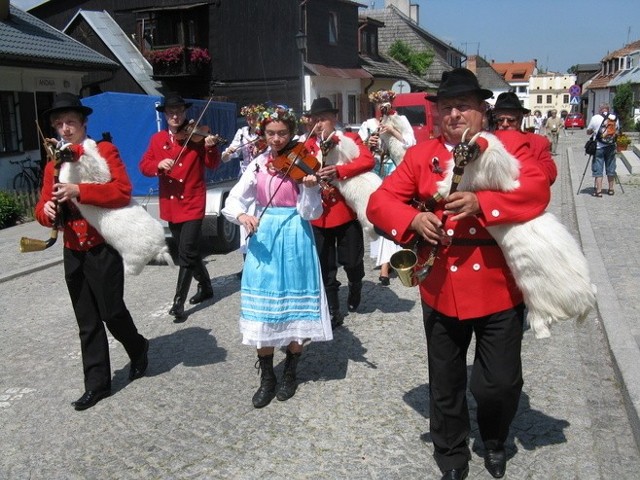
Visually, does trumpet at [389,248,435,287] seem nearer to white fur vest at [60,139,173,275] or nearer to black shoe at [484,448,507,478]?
black shoe at [484,448,507,478]

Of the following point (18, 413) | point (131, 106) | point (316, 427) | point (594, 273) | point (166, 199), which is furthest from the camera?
point (131, 106)

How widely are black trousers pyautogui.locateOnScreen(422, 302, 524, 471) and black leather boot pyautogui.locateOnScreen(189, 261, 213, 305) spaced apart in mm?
4069

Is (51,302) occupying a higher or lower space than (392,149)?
lower

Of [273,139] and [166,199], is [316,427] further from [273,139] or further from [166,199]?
[166,199]

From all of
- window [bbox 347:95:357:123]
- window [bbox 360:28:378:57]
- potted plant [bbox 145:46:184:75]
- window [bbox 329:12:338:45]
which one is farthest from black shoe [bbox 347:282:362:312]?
window [bbox 360:28:378:57]

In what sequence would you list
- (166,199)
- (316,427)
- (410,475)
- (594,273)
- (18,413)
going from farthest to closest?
1. (594,273)
2. (166,199)
3. (18,413)
4. (316,427)
5. (410,475)

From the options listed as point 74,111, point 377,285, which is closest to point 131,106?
point 377,285

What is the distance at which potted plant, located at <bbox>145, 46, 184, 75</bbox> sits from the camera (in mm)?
25250

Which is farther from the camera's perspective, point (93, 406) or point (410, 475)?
point (93, 406)

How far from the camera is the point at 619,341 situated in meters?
5.46

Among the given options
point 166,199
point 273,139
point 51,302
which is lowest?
point 51,302

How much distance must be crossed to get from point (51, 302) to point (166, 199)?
6.19 feet

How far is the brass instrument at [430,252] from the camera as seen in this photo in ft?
9.82

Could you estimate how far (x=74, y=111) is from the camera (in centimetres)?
450
